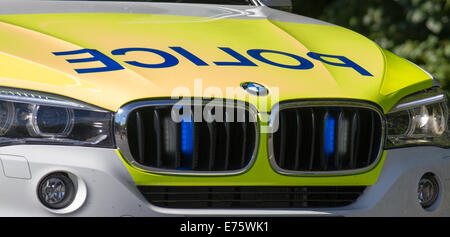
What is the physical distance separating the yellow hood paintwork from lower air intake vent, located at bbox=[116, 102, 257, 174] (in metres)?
0.07

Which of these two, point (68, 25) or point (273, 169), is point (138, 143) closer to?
point (273, 169)

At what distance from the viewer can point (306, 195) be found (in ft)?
12.1

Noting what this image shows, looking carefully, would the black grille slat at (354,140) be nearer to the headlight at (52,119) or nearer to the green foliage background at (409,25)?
the headlight at (52,119)

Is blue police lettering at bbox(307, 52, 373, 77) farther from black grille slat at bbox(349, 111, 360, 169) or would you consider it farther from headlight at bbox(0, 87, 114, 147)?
headlight at bbox(0, 87, 114, 147)

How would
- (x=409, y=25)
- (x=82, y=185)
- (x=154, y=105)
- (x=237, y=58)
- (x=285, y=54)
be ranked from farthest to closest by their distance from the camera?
(x=409, y=25), (x=285, y=54), (x=237, y=58), (x=154, y=105), (x=82, y=185)

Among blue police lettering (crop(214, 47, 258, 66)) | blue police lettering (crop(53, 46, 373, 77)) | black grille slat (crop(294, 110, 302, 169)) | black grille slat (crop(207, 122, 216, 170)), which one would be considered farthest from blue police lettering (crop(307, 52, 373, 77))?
black grille slat (crop(207, 122, 216, 170))

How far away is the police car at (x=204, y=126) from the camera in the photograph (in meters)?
3.40

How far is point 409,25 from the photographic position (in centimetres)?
966

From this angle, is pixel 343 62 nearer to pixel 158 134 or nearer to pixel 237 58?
pixel 237 58

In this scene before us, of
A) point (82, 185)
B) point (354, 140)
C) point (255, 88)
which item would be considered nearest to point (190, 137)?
point (255, 88)

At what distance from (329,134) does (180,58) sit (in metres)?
0.63

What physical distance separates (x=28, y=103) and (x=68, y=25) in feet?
2.08

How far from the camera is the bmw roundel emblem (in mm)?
3609

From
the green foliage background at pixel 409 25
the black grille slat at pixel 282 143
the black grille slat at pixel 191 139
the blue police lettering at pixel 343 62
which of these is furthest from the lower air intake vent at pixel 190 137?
the green foliage background at pixel 409 25
